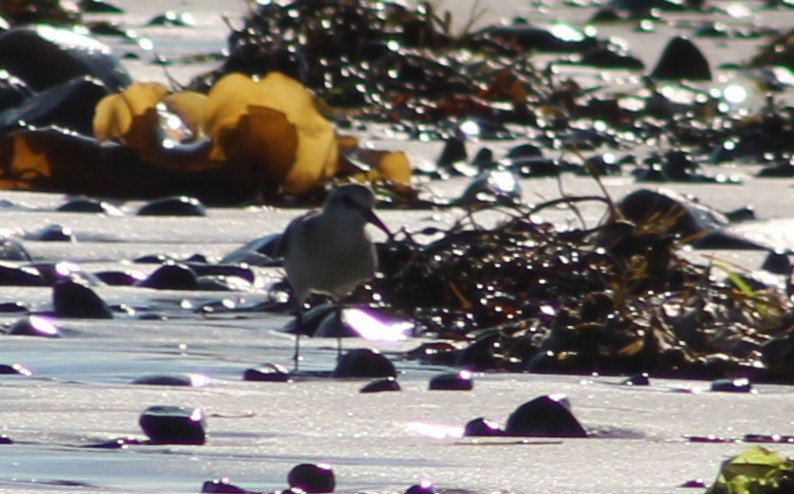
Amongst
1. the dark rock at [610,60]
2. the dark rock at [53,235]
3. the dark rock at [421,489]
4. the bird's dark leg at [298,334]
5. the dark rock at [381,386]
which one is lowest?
the dark rock at [421,489]

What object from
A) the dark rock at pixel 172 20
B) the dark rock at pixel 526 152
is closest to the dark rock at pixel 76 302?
the dark rock at pixel 526 152

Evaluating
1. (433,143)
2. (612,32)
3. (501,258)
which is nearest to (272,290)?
(501,258)

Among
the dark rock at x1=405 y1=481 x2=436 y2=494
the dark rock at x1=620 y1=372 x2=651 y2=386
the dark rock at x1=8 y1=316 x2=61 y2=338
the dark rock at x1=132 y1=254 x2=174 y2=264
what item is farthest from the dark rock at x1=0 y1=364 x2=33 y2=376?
the dark rock at x1=132 y1=254 x2=174 y2=264

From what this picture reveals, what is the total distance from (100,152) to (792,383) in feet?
10.4

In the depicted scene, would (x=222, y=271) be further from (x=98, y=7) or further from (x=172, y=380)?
(x=98, y=7)

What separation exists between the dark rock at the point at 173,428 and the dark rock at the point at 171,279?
1.89 m

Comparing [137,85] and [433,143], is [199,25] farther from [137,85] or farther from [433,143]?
[137,85]

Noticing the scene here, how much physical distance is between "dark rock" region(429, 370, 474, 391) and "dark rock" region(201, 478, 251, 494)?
3.37ft

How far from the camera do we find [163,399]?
3084mm

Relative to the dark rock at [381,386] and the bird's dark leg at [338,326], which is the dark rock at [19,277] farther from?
the dark rock at [381,386]

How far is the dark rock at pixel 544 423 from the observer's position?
9.26 ft

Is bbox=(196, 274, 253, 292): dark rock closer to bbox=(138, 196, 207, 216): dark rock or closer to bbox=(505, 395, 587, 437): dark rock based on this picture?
bbox=(138, 196, 207, 216): dark rock

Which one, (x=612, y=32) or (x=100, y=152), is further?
(x=612, y=32)

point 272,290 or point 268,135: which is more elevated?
point 268,135
